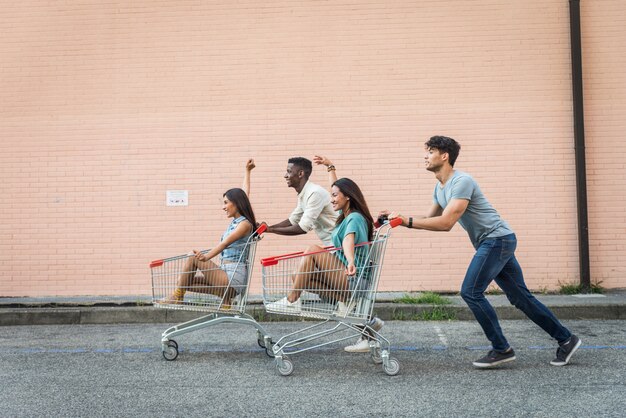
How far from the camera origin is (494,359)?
5578 mm

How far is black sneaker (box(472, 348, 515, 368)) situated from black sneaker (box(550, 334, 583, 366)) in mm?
408

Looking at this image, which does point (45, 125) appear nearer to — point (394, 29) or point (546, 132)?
point (394, 29)

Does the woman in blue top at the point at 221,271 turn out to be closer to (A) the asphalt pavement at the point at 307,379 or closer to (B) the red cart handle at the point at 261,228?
(B) the red cart handle at the point at 261,228

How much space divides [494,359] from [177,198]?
596cm

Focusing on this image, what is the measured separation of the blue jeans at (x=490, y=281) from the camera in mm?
5520

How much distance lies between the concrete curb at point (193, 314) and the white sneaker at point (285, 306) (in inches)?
115

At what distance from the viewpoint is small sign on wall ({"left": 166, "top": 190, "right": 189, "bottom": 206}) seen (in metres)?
10.1

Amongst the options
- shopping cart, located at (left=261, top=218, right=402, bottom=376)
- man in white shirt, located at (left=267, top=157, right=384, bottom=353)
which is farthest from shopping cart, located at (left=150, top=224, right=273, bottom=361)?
shopping cart, located at (left=261, top=218, right=402, bottom=376)

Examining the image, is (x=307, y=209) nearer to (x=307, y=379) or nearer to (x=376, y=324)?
(x=376, y=324)

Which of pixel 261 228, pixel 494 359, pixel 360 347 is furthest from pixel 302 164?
pixel 494 359

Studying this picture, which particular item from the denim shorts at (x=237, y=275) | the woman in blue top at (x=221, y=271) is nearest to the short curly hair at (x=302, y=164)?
the woman in blue top at (x=221, y=271)

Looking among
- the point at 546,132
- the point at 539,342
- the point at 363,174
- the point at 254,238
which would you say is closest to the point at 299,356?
Result: the point at 254,238

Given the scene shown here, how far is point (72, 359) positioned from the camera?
624 cm

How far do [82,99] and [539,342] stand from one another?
24.5 ft
